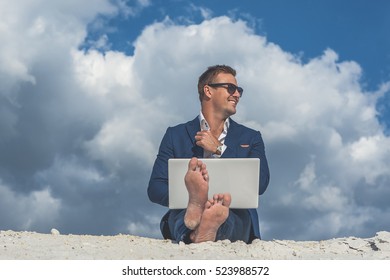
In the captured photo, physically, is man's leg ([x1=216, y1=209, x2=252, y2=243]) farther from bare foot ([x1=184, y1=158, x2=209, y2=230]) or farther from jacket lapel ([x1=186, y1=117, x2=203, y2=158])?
jacket lapel ([x1=186, y1=117, x2=203, y2=158])

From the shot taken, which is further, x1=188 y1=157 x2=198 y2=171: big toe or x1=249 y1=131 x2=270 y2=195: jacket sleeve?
x1=249 y1=131 x2=270 y2=195: jacket sleeve

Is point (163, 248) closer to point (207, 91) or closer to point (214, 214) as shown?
point (214, 214)

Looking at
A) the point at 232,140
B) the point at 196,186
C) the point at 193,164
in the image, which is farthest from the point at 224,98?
the point at 196,186

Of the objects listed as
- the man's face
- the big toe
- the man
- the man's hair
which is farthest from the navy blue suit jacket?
the big toe

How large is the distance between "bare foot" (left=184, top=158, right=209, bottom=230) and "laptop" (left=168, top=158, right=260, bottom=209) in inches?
7.9

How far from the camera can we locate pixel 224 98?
19.0 feet

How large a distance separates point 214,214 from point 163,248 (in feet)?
3.53

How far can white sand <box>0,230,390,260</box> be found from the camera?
543 cm

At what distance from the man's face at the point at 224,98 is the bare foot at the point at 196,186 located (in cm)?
101

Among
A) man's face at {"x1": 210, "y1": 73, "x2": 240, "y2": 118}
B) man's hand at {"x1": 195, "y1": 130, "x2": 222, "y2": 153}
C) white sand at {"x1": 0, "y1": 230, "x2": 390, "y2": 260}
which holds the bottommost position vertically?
white sand at {"x1": 0, "y1": 230, "x2": 390, "y2": 260}

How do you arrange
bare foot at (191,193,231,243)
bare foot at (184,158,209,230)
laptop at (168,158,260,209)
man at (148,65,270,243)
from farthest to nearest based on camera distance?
man at (148,65,270,243)
laptop at (168,158,260,209)
bare foot at (191,193,231,243)
bare foot at (184,158,209,230)

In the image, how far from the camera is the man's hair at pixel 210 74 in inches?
232

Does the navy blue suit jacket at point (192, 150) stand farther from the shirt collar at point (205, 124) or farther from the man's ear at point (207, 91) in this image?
the man's ear at point (207, 91)
